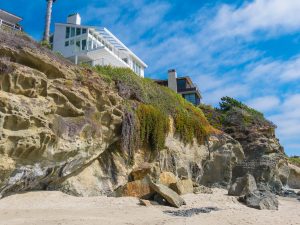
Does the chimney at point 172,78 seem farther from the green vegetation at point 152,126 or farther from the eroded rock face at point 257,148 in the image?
the green vegetation at point 152,126

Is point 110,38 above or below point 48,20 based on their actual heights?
below

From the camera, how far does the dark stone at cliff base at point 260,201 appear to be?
14270 mm

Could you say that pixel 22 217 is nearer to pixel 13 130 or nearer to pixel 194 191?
pixel 13 130

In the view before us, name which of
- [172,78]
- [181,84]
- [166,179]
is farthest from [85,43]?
[166,179]

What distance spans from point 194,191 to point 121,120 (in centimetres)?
534

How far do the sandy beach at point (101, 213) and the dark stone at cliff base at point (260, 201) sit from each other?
0.66 metres

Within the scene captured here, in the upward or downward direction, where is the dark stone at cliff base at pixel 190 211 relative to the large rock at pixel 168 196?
downward

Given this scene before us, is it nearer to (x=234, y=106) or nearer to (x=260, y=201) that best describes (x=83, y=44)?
(x=234, y=106)

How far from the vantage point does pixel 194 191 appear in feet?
55.8

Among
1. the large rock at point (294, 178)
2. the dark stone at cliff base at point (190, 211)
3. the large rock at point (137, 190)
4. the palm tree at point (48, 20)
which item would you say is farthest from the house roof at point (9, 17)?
the large rock at point (294, 178)

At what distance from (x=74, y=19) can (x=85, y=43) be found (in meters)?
5.92

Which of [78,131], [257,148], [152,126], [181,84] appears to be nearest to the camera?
[78,131]

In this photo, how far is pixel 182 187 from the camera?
627 inches

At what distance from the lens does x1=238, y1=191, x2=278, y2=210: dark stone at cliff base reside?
46.8 ft
